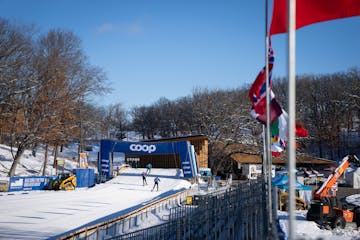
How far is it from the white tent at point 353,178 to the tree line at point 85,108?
Answer: 11318mm

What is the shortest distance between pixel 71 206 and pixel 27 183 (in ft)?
35.6

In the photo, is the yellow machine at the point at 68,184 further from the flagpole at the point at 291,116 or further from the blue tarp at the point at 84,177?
the flagpole at the point at 291,116

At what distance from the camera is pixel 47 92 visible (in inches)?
1692

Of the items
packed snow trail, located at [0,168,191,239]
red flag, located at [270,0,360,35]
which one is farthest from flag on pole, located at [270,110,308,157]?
packed snow trail, located at [0,168,191,239]

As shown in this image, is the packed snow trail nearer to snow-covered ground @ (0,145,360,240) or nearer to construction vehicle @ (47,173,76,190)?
snow-covered ground @ (0,145,360,240)

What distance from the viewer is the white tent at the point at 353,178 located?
40250mm

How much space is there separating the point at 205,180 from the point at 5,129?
24174 millimetres

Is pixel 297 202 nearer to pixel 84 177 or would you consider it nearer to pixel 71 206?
pixel 71 206

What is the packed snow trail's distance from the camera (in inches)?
691

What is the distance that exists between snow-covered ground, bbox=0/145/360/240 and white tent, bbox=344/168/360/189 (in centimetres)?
1132

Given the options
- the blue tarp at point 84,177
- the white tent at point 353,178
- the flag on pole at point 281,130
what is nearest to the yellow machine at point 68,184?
the blue tarp at point 84,177

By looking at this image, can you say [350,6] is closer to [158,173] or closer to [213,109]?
[158,173]

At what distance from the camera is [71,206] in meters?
24.3

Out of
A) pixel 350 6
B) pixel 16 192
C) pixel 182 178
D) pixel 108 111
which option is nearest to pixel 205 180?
pixel 182 178
